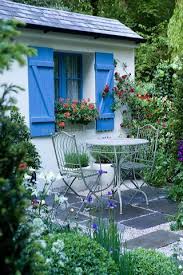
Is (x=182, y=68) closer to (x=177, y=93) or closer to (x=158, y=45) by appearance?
(x=177, y=93)

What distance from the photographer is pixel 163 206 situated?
19.2ft

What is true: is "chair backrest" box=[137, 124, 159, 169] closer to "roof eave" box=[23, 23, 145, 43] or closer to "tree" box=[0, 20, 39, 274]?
"roof eave" box=[23, 23, 145, 43]

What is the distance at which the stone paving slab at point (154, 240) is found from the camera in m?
4.25

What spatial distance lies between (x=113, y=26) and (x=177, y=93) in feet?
8.57

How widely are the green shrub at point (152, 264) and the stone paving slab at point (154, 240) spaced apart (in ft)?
3.80

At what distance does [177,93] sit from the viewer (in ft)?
21.0

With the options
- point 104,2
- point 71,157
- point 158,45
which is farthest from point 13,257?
point 104,2

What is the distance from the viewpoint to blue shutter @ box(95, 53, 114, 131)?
7.62 metres

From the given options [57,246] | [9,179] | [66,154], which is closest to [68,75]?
[66,154]

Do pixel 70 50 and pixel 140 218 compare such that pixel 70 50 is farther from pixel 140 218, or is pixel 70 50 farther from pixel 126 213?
A: pixel 140 218

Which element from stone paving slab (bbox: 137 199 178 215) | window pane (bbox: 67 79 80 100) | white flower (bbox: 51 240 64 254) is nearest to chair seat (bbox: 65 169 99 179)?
stone paving slab (bbox: 137 199 178 215)

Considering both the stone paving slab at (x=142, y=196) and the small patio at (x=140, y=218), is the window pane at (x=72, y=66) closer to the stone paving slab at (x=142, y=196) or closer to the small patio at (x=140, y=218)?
the small patio at (x=140, y=218)

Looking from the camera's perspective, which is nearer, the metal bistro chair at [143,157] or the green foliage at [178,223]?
the green foliage at [178,223]

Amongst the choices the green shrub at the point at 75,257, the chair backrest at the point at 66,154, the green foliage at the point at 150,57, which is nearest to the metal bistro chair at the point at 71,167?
the chair backrest at the point at 66,154
